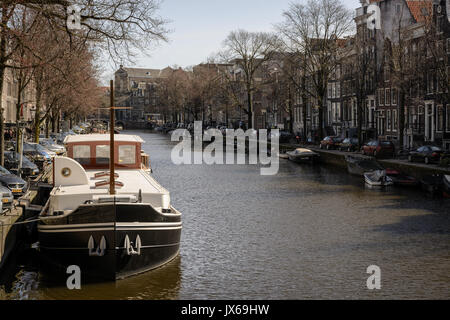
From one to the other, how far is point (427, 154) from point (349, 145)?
17.1 meters

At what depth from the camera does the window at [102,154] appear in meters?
22.1

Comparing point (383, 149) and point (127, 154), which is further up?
point (127, 154)

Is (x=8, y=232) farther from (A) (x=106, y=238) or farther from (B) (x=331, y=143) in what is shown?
(B) (x=331, y=143)

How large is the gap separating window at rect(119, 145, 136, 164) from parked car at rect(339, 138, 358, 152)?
125 ft

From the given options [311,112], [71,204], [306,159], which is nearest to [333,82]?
[311,112]

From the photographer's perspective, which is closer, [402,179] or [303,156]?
[402,179]

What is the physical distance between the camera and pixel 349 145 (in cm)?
5781

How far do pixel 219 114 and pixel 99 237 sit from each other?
435 ft

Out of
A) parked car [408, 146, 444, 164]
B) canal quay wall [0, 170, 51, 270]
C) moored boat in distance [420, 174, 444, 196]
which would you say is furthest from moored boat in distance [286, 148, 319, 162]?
canal quay wall [0, 170, 51, 270]

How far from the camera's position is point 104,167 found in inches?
860

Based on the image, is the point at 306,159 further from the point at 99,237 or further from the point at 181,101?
the point at 181,101

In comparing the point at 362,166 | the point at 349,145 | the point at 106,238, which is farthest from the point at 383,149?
the point at 106,238

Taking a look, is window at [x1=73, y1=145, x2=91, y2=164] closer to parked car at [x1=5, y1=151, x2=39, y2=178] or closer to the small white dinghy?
parked car at [x1=5, y1=151, x2=39, y2=178]

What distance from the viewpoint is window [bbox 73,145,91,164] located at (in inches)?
869
